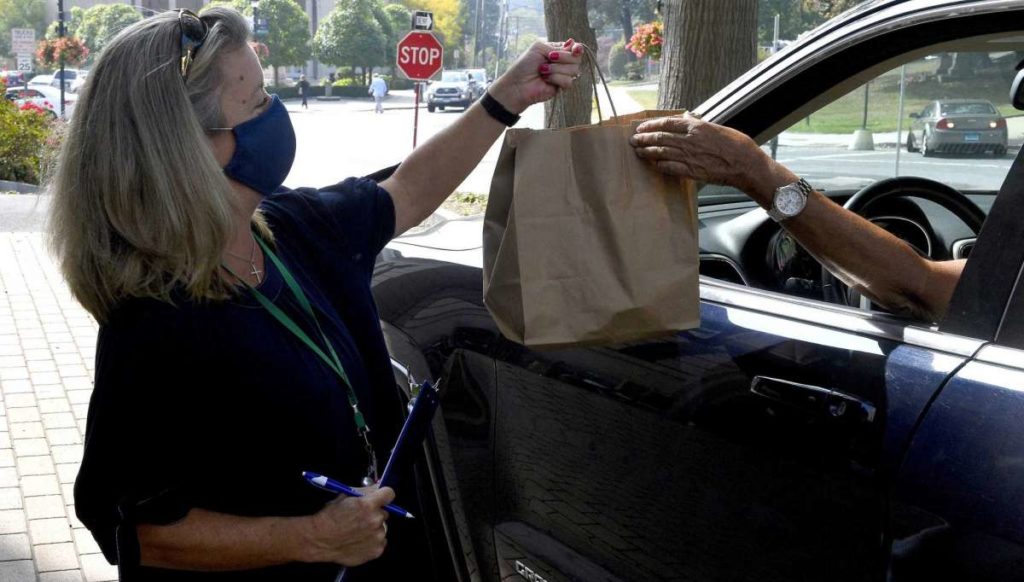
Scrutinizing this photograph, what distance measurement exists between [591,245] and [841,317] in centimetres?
45

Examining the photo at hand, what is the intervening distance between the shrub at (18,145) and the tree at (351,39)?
51687 millimetres

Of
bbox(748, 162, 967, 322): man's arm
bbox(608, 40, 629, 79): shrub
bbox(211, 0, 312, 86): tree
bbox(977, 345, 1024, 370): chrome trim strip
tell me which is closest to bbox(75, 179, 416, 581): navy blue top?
bbox(748, 162, 967, 322): man's arm

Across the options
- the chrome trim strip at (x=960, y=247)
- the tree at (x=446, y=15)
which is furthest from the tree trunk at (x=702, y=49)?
the tree at (x=446, y=15)

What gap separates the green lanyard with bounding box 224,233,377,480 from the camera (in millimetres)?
1880

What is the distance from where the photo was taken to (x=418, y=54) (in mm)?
19469

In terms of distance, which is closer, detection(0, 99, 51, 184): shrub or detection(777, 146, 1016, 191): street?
detection(777, 146, 1016, 191): street

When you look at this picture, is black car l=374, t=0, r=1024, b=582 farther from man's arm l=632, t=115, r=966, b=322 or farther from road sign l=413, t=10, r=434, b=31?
road sign l=413, t=10, r=434, b=31

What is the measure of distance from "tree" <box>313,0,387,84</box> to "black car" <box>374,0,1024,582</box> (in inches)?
2615

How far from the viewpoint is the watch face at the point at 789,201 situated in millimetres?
1964

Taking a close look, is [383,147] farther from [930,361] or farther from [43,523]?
[930,361]

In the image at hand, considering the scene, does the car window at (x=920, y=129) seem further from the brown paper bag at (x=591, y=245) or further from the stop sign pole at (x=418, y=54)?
the stop sign pole at (x=418, y=54)

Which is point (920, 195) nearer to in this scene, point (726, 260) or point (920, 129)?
point (920, 129)

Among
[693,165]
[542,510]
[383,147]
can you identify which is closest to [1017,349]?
[693,165]

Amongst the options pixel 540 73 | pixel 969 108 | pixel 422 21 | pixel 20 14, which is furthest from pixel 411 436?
pixel 20 14
